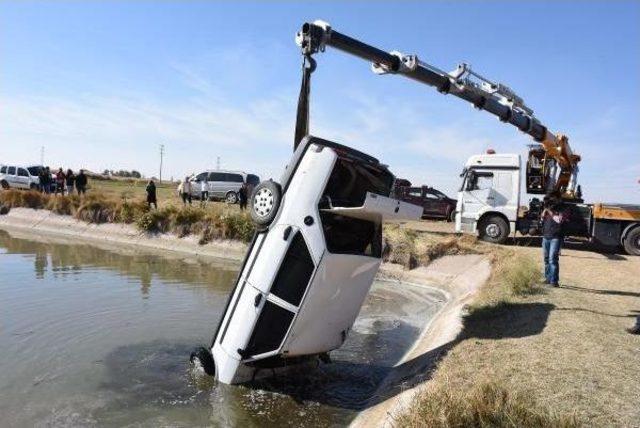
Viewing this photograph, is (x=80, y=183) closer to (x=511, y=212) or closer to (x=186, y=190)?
(x=186, y=190)

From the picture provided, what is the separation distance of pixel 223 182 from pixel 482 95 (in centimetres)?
1865

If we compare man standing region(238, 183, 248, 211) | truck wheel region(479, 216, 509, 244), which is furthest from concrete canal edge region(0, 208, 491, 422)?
man standing region(238, 183, 248, 211)

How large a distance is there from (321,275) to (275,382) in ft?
6.30

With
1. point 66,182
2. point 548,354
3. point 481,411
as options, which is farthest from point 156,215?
point 481,411

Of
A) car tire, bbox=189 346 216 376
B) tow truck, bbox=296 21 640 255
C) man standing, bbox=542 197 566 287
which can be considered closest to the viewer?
car tire, bbox=189 346 216 376

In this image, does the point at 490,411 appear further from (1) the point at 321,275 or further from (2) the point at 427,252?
(2) the point at 427,252

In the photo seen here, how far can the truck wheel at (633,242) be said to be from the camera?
18.0 meters

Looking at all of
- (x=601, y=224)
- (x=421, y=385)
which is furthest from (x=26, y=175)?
(x=421, y=385)

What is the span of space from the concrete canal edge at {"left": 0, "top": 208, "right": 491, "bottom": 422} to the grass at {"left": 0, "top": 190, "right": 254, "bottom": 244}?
0.31 metres

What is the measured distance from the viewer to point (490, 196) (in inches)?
747

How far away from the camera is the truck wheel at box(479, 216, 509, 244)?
1883 centimetres

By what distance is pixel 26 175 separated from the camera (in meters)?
35.7

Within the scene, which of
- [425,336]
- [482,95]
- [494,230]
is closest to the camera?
[425,336]

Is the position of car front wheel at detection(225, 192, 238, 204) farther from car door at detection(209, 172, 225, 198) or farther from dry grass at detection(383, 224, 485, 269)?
dry grass at detection(383, 224, 485, 269)
